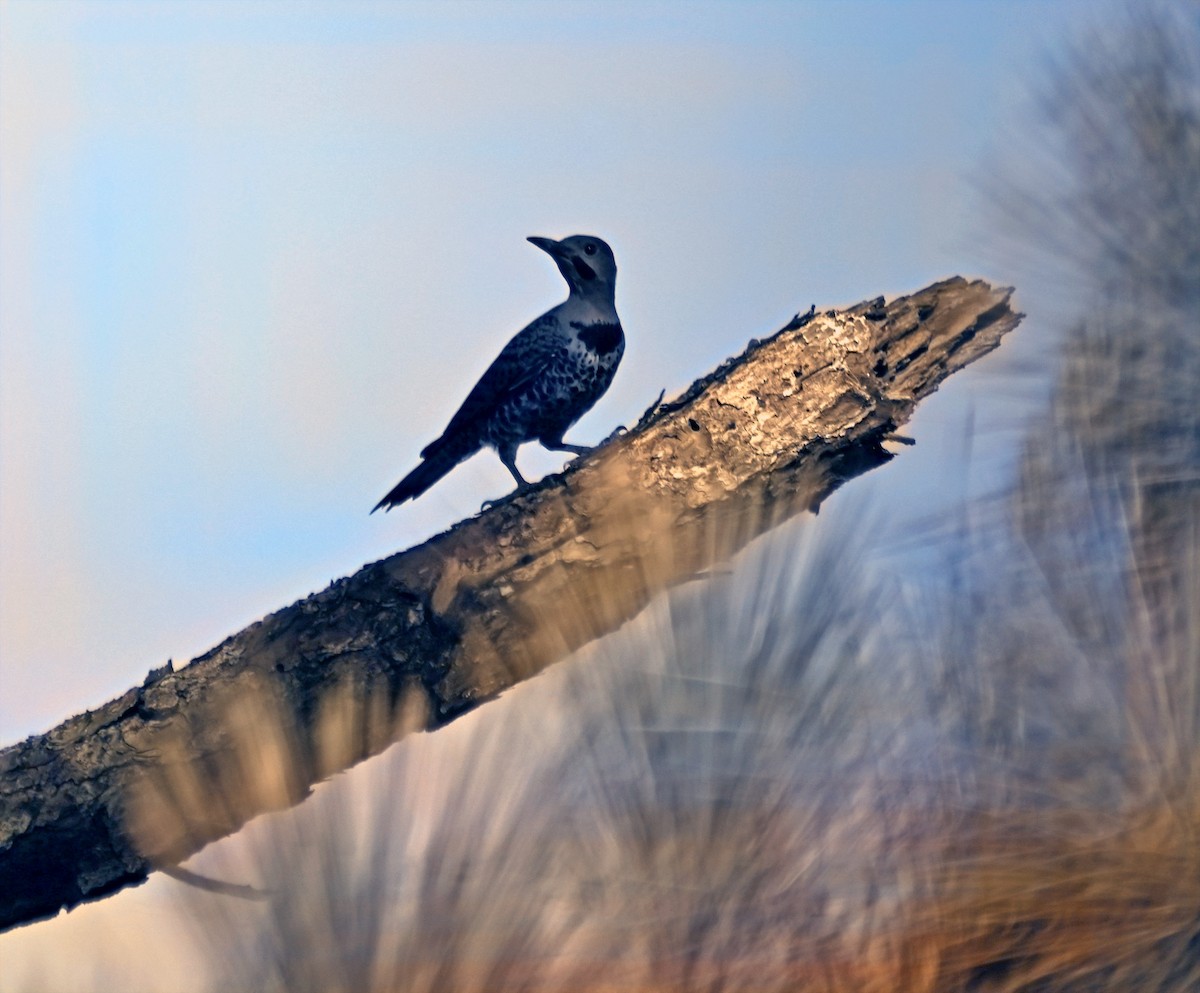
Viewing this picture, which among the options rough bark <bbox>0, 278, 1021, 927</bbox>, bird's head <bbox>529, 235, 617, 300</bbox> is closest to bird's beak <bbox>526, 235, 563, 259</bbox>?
bird's head <bbox>529, 235, 617, 300</bbox>

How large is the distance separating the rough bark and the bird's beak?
2947 millimetres

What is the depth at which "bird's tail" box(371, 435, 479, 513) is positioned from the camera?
4.52 meters

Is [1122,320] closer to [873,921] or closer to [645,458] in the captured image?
[645,458]

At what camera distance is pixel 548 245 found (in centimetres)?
512

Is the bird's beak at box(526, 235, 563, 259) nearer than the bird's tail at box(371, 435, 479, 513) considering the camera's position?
No

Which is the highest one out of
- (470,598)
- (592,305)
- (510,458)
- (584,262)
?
(584,262)

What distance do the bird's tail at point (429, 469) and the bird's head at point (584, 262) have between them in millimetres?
756

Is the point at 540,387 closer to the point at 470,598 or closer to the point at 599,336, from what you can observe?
the point at 599,336

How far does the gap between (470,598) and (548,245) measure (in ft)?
10.5

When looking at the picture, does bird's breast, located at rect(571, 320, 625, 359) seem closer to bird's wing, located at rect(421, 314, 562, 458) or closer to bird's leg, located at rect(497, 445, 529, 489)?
bird's wing, located at rect(421, 314, 562, 458)

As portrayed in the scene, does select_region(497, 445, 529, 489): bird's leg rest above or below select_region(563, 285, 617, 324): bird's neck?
below

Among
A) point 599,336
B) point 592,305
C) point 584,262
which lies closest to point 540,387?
point 599,336

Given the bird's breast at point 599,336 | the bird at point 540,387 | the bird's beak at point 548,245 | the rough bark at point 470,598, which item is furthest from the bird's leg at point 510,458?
the rough bark at point 470,598

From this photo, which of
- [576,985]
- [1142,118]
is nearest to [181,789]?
[576,985]
